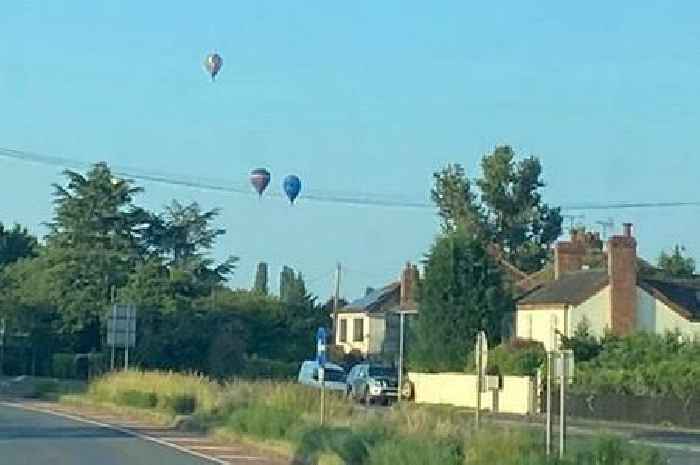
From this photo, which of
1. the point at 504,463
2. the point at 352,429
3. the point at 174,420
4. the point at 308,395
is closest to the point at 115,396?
the point at 174,420

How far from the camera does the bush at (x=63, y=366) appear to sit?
83688mm

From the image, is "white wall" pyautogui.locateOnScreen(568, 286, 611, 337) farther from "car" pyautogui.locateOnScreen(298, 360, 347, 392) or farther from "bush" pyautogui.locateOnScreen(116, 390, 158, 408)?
"bush" pyautogui.locateOnScreen(116, 390, 158, 408)

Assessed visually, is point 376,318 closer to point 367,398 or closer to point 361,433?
point 367,398

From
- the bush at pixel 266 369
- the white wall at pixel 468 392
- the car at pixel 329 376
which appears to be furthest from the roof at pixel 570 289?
the bush at pixel 266 369

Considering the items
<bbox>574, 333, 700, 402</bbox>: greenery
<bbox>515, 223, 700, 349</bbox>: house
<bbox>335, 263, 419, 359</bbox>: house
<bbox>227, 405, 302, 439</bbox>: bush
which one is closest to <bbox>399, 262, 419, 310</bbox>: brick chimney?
<bbox>335, 263, 419, 359</bbox>: house

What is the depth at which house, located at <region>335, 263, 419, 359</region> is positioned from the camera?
96.4 m

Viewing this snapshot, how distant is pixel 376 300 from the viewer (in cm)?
10344

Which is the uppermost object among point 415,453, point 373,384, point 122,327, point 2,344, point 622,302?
point 622,302

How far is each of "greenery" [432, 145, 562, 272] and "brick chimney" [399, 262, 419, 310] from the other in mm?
8603

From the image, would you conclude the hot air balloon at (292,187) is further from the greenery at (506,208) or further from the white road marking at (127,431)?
the greenery at (506,208)

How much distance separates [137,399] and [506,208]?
56.6 m

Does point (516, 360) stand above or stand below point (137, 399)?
above

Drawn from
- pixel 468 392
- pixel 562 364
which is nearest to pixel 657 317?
pixel 468 392

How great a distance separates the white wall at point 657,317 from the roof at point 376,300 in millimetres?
31583
